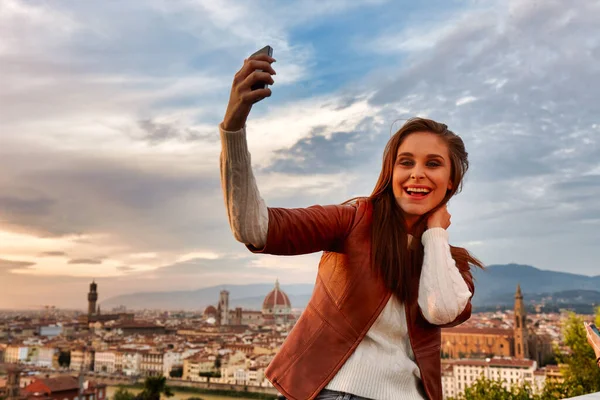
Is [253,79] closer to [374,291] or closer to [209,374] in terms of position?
[374,291]

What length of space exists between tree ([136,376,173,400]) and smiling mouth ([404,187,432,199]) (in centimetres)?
3600

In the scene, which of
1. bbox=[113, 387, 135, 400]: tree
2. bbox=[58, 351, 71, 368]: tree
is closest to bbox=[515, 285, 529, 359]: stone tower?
bbox=[113, 387, 135, 400]: tree

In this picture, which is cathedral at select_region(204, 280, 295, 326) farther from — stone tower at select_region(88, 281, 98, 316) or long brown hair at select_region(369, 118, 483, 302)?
long brown hair at select_region(369, 118, 483, 302)

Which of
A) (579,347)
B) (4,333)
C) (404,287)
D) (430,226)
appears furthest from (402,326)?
(4,333)

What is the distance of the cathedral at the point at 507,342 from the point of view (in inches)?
1515

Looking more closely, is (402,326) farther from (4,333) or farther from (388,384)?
(4,333)

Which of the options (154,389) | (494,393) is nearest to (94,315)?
(154,389)

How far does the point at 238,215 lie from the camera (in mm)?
878

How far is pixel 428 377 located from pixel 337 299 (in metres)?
0.22

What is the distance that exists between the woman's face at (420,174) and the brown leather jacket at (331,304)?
0.30 ft

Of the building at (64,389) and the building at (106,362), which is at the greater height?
the building at (106,362)

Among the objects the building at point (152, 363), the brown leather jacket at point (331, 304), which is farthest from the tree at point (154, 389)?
the brown leather jacket at point (331, 304)

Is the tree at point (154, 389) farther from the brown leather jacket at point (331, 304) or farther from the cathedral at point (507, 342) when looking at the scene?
the brown leather jacket at point (331, 304)

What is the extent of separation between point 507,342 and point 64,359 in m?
29.5
